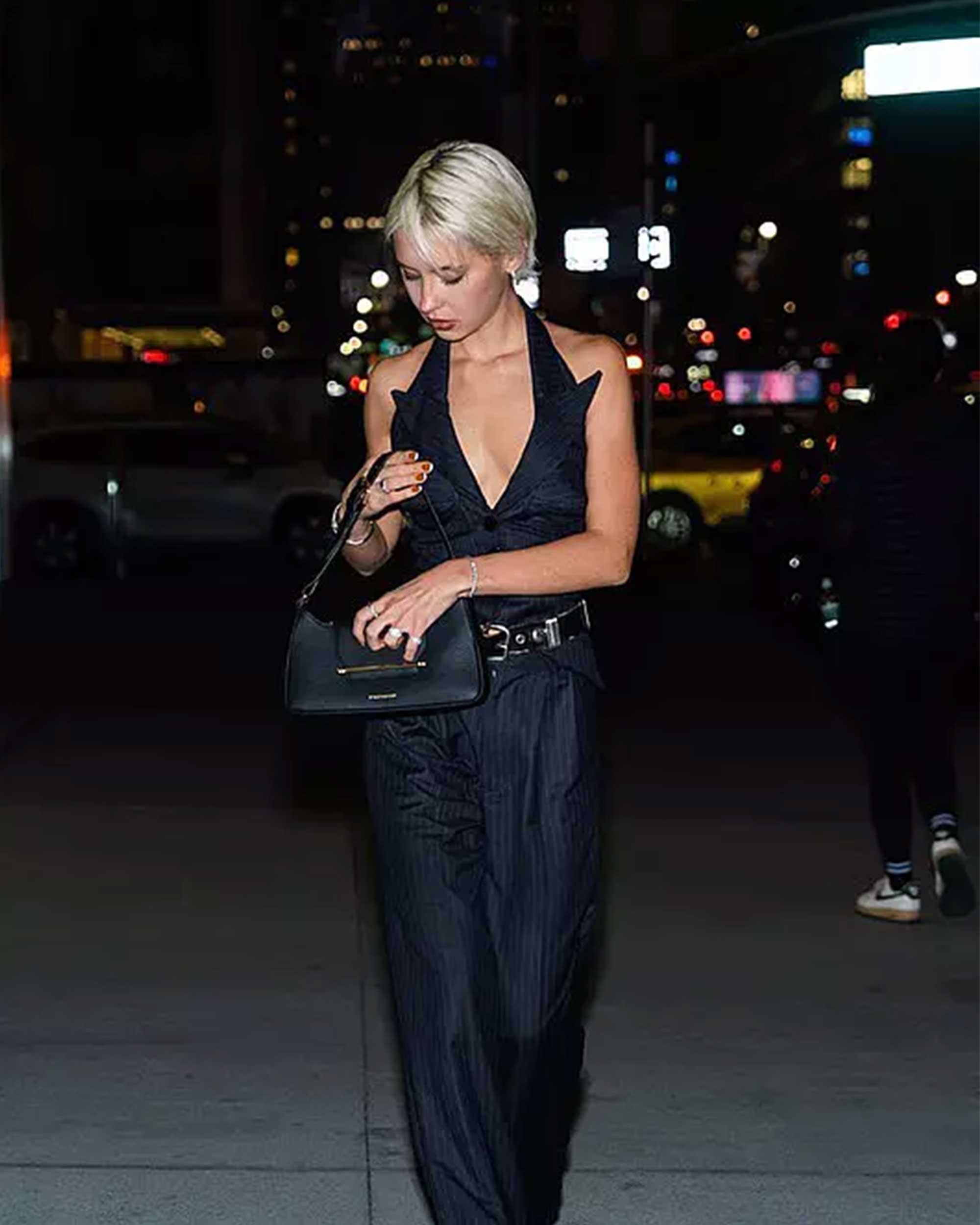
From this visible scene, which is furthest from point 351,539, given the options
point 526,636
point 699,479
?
point 699,479

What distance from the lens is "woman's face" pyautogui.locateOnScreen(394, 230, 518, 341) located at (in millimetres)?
3924

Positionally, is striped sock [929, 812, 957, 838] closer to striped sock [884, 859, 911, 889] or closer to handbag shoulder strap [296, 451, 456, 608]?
striped sock [884, 859, 911, 889]

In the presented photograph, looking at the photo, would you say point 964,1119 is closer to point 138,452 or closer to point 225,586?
point 225,586

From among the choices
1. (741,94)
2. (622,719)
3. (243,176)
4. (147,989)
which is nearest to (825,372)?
(243,176)

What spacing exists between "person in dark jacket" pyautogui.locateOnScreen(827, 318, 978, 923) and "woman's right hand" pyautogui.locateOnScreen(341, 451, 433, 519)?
12.3 feet

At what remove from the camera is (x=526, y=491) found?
4070 millimetres

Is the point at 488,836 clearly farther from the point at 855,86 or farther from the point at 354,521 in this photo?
the point at 855,86

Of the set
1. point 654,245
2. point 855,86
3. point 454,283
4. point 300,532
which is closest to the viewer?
point 454,283

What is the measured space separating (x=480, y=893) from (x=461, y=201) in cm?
119

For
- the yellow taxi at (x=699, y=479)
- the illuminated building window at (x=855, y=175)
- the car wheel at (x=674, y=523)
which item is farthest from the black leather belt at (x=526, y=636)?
the illuminated building window at (x=855, y=175)

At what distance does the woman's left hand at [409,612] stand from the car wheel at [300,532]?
20.7m

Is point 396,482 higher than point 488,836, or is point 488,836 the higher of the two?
point 396,482

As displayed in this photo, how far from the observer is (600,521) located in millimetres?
4090

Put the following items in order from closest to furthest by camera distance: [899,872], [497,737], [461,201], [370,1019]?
[461,201] < [497,737] < [370,1019] < [899,872]
